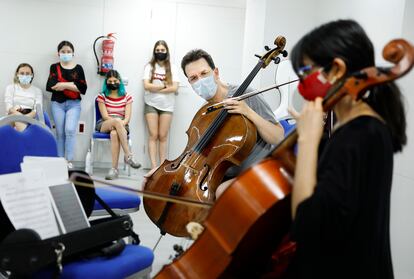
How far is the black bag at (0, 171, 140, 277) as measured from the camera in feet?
4.74

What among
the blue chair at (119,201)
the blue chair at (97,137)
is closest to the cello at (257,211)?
the blue chair at (119,201)

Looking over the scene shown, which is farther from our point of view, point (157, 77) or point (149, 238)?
point (157, 77)

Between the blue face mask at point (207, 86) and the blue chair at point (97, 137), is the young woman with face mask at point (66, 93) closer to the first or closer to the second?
the blue chair at point (97, 137)

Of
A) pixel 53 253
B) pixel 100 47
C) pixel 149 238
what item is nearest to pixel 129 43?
pixel 100 47

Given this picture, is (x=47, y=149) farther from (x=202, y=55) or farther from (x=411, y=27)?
(x=411, y=27)

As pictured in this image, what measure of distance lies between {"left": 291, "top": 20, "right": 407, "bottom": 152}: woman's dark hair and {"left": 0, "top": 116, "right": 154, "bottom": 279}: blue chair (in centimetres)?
92

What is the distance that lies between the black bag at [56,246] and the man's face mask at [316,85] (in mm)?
928

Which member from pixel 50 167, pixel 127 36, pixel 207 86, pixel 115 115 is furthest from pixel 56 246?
pixel 127 36

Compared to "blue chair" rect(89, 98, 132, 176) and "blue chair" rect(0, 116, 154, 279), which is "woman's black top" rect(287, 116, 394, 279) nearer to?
"blue chair" rect(0, 116, 154, 279)

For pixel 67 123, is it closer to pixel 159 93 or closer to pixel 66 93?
pixel 66 93

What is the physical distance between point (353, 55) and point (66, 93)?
488 centimetres

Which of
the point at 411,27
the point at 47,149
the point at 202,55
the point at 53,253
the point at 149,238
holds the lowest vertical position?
the point at 149,238

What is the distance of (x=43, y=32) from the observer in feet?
18.8

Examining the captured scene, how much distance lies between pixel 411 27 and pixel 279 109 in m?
1.61
